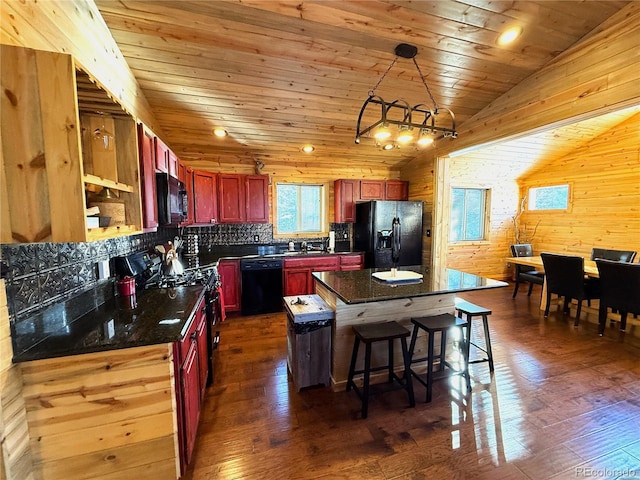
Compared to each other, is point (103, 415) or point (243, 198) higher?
point (243, 198)

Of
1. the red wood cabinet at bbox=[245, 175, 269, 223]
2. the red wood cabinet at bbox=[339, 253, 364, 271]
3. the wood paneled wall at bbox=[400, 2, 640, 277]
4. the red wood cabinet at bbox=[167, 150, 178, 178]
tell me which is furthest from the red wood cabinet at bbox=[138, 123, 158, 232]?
the wood paneled wall at bbox=[400, 2, 640, 277]

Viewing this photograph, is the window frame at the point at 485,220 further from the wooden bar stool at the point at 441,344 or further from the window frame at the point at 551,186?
the wooden bar stool at the point at 441,344

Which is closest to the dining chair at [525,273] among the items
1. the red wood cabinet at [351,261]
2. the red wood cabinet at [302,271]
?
the red wood cabinet at [351,261]

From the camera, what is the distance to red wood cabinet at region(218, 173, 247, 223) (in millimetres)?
4137

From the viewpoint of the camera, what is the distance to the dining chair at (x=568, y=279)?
3.49 metres

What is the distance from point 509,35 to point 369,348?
9.63 ft

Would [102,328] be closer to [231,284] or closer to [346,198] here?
[231,284]

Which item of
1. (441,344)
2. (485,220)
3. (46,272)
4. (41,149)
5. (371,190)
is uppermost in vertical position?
(371,190)

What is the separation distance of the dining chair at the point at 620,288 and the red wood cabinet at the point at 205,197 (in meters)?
5.04

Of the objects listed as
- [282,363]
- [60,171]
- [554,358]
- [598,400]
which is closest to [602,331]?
[554,358]

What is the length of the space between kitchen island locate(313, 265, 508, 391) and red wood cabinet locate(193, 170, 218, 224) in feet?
7.54

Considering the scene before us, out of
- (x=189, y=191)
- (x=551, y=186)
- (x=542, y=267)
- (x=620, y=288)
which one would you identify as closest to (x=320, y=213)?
(x=189, y=191)

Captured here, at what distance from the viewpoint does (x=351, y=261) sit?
4.49m

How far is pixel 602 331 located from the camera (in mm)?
3250
